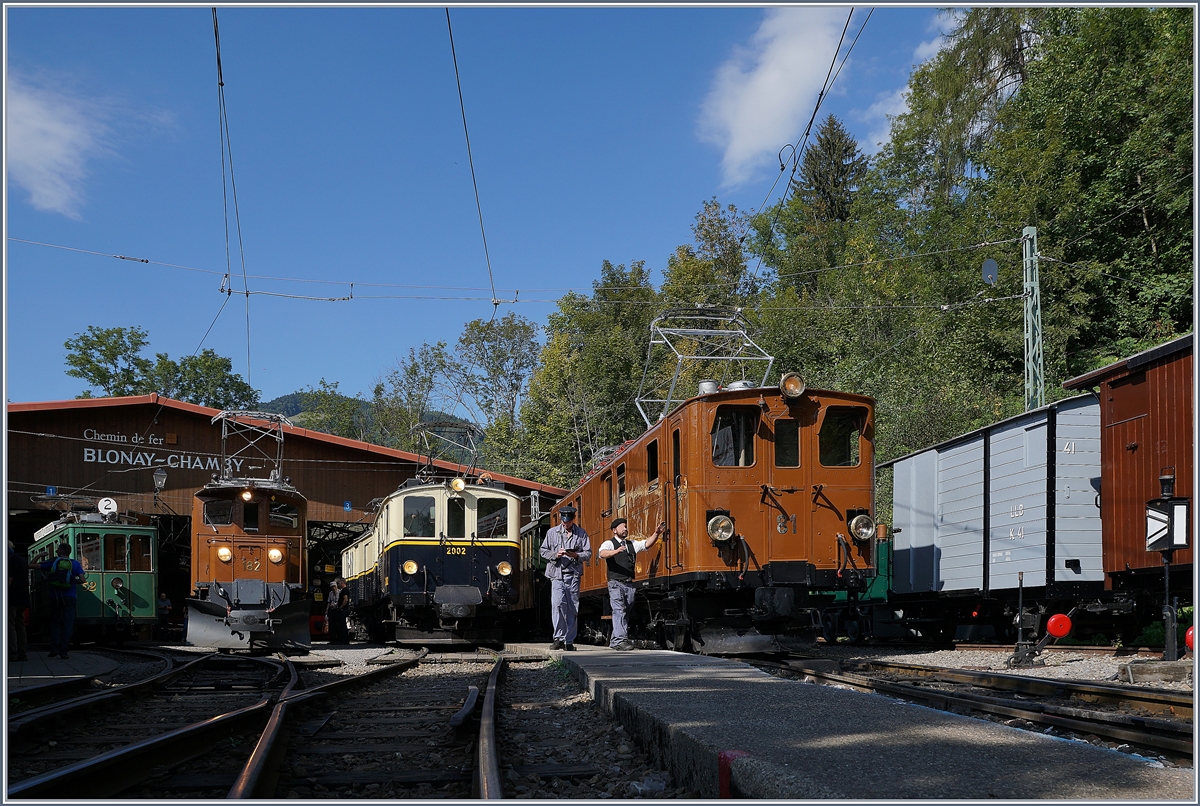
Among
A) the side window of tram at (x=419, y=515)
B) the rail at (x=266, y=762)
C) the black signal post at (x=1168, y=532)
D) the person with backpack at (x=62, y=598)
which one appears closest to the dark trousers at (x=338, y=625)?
the side window of tram at (x=419, y=515)

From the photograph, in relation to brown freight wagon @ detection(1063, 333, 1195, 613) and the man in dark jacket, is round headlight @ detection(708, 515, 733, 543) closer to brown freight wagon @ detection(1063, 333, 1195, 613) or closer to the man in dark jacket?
brown freight wagon @ detection(1063, 333, 1195, 613)

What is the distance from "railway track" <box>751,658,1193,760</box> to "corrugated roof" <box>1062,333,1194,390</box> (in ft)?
15.5

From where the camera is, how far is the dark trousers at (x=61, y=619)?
14758mm

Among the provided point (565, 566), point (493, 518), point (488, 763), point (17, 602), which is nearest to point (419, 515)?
point (493, 518)

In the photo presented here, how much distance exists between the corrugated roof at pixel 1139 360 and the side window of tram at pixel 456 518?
987 centimetres

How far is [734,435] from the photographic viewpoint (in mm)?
11812

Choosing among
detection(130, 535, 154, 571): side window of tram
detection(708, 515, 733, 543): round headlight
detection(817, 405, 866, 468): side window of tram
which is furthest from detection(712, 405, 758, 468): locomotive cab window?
detection(130, 535, 154, 571): side window of tram

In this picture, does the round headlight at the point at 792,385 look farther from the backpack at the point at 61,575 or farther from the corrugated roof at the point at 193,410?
the corrugated roof at the point at 193,410

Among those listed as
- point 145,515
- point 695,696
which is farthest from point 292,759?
point 145,515

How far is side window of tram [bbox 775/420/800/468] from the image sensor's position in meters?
11.9

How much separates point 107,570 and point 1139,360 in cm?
1843

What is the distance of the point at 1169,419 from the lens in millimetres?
11219

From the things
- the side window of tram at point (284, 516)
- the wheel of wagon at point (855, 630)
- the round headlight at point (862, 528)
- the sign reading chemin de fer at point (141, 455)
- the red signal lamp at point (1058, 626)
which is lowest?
the wheel of wagon at point (855, 630)

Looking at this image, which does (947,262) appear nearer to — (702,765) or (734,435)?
(734,435)
